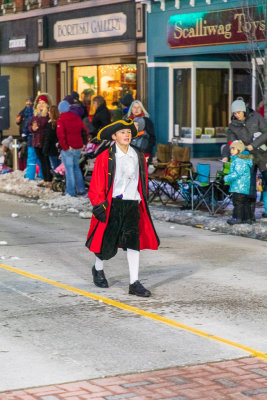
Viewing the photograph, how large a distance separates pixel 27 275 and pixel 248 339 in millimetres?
3482

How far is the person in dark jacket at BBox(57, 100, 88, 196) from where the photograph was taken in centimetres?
1823

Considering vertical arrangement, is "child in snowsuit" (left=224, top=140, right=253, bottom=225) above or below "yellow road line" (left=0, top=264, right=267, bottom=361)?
above

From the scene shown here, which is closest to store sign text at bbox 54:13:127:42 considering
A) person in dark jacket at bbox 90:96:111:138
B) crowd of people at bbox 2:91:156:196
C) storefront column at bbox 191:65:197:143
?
storefront column at bbox 191:65:197:143

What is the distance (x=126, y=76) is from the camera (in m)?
27.8

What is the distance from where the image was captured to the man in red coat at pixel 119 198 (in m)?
9.38

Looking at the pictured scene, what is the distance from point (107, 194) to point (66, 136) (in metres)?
8.98

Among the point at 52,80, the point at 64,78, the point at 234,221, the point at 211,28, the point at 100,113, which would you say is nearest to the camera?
the point at 234,221

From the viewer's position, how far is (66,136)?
18266 millimetres

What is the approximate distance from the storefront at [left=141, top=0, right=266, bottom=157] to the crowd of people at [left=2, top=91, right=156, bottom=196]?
4.43 m

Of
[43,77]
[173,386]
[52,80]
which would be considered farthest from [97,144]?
[173,386]

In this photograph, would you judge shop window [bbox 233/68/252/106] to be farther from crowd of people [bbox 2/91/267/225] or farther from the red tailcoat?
the red tailcoat

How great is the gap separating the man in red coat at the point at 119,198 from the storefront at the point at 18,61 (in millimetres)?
24094

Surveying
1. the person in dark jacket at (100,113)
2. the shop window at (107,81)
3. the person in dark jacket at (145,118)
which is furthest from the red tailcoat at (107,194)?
the shop window at (107,81)

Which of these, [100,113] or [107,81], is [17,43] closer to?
[107,81]
